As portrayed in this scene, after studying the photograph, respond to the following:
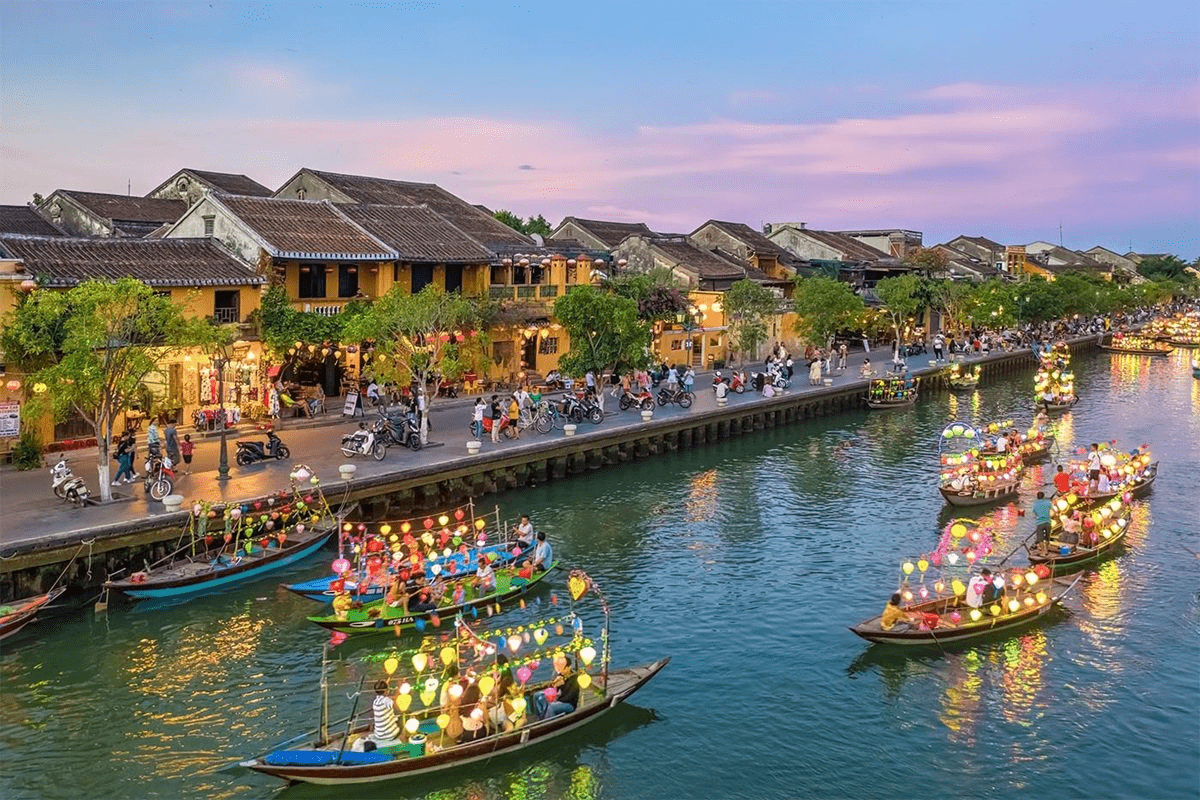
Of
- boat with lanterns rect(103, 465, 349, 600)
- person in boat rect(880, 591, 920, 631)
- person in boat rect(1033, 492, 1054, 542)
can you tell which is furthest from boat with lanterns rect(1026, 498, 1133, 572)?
boat with lanterns rect(103, 465, 349, 600)

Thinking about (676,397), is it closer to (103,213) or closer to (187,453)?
(187,453)

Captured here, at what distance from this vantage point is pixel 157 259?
4291 cm

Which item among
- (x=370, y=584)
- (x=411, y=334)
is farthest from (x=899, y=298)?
(x=370, y=584)

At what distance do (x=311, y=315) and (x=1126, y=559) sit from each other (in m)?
35.1

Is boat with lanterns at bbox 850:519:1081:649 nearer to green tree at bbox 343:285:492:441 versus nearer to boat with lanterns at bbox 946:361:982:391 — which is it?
green tree at bbox 343:285:492:441

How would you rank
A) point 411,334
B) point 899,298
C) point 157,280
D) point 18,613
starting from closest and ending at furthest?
point 18,613
point 157,280
point 411,334
point 899,298

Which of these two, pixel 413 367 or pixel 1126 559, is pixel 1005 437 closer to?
pixel 1126 559

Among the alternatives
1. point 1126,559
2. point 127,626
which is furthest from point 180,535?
point 1126,559

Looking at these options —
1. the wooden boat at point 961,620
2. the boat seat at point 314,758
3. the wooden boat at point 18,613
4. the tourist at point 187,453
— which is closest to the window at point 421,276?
the tourist at point 187,453

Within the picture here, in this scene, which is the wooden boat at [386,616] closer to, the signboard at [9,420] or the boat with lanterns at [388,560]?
the boat with lanterns at [388,560]

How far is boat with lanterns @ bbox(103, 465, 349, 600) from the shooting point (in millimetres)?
29344

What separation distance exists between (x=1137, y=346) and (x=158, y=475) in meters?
113

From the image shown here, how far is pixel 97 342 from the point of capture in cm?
3192

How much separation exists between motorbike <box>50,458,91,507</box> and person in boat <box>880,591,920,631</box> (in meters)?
24.0
